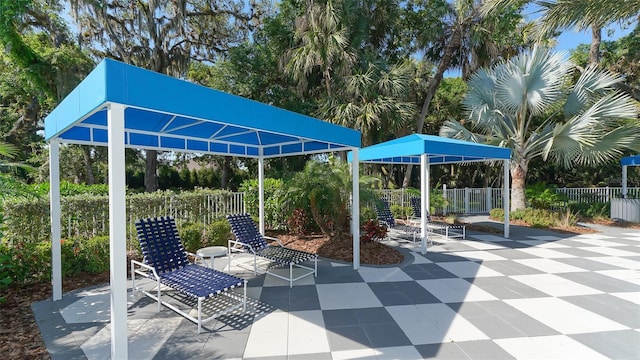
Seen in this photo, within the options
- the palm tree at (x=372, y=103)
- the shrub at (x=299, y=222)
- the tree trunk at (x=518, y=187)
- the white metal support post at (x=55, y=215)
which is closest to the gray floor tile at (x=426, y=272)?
the shrub at (x=299, y=222)

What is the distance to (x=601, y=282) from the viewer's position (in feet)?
17.8

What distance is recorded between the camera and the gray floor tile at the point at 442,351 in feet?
10.2

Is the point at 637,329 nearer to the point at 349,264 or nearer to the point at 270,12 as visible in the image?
the point at 349,264

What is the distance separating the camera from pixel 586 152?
1033 cm

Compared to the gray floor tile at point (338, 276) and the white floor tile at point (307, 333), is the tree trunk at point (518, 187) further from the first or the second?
the white floor tile at point (307, 333)

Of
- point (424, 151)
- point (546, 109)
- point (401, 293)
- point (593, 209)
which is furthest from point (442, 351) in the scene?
point (593, 209)

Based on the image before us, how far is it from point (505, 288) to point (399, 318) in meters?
2.37

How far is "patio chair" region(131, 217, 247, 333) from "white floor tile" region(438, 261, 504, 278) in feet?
13.7

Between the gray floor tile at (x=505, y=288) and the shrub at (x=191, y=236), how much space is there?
6.02 meters

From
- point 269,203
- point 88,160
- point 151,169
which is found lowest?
point 269,203

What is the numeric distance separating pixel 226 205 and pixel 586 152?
480 inches

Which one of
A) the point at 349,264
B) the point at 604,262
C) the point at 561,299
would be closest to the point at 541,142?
the point at 604,262

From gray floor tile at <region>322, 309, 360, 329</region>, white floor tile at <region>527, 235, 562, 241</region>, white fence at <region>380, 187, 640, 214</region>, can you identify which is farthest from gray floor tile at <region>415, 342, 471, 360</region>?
white fence at <region>380, 187, 640, 214</region>

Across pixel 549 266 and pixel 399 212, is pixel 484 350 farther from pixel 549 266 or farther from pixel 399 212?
pixel 399 212
